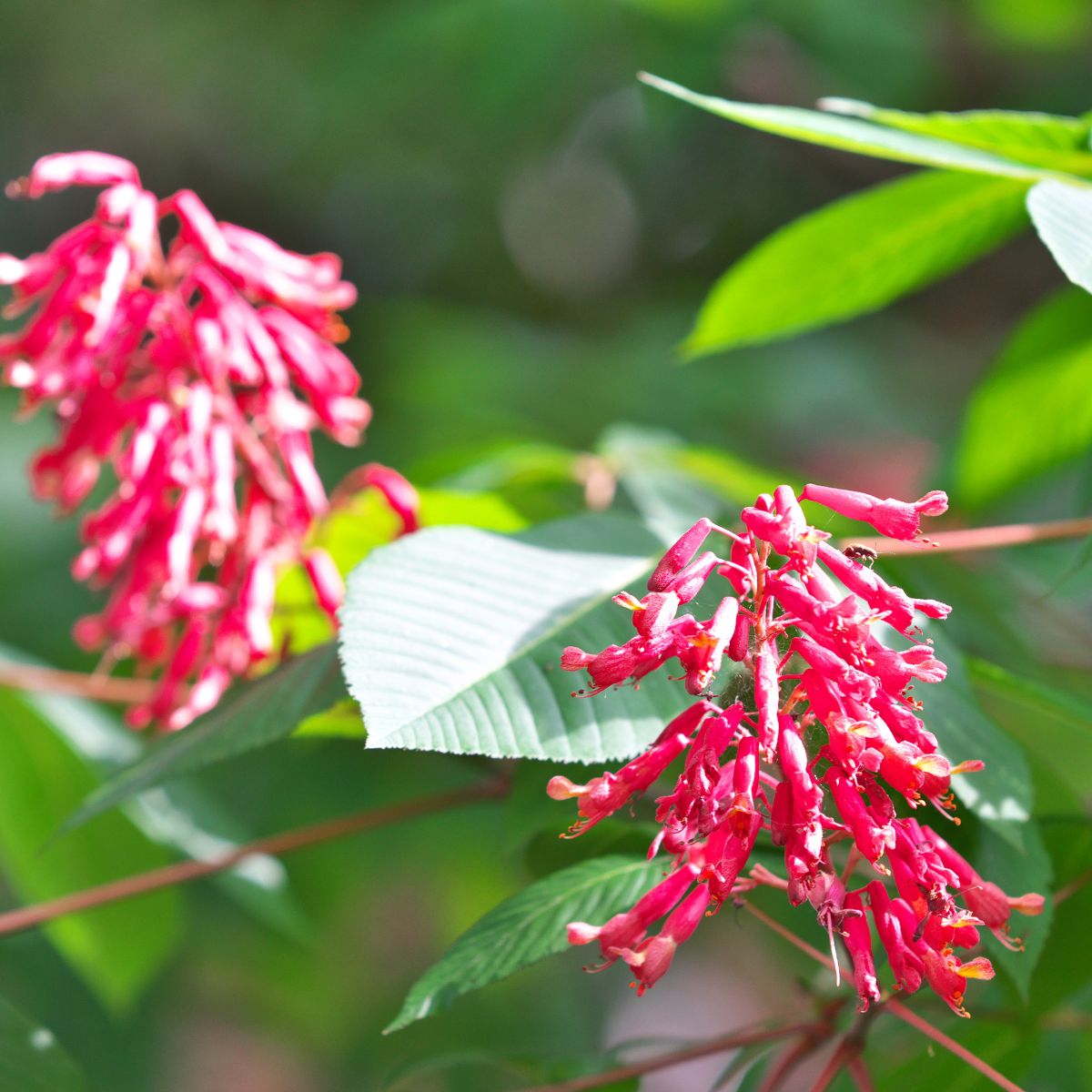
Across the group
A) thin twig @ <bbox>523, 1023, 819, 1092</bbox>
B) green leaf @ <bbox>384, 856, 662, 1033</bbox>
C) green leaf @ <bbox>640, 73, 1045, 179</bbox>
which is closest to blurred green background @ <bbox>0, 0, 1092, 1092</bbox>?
green leaf @ <bbox>640, 73, 1045, 179</bbox>

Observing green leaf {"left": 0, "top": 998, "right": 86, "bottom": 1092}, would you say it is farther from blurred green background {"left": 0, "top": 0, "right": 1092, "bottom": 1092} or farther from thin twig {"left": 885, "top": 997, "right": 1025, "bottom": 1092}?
blurred green background {"left": 0, "top": 0, "right": 1092, "bottom": 1092}

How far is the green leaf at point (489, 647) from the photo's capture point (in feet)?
3.08

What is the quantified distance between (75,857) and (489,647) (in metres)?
1.10

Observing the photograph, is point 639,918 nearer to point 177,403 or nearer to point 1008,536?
point 1008,536

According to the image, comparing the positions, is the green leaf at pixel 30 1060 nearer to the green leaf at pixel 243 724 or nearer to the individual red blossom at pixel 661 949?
the green leaf at pixel 243 724

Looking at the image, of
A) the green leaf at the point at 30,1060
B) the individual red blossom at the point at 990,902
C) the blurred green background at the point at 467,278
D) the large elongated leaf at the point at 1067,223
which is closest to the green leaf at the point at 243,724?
the green leaf at the point at 30,1060

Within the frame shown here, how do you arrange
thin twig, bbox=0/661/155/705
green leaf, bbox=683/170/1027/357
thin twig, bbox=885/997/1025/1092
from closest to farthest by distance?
thin twig, bbox=885/997/1025/1092
green leaf, bbox=683/170/1027/357
thin twig, bbox=0/661/155/705

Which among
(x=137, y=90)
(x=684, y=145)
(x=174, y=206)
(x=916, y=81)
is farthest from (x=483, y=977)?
(x=137, y=90)

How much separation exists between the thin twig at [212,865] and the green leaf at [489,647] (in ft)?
1.24

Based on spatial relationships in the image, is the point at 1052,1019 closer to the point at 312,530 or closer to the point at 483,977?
the point at 483,977

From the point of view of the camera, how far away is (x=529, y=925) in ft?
3.43

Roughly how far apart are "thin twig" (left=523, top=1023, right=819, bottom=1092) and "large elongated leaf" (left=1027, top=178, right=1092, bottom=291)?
718 mm

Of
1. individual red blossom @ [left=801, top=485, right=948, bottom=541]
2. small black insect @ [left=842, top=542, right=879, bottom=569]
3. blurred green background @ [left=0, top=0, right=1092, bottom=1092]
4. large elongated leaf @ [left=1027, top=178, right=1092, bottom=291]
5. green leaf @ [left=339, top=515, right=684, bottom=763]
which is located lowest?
blurred green background @ [left=0, top=0, right=1092, bottom=1092]

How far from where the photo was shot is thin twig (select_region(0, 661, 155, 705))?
1806 mm
